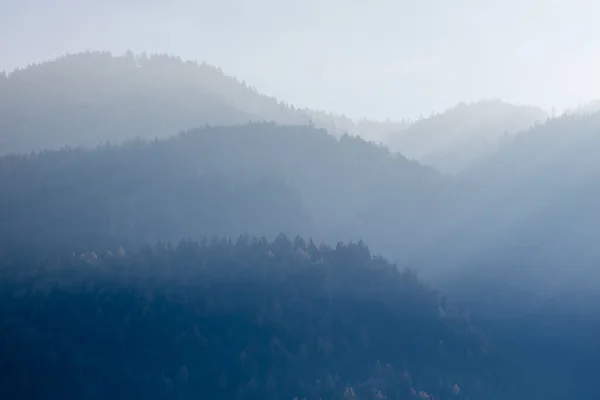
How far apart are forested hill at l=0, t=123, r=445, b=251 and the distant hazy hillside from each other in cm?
1371

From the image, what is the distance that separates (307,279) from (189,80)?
5295 cm

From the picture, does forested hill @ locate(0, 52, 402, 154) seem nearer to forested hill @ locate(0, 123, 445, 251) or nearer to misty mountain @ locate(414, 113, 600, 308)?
forested hill @ locate(0, 123, 445, 251)

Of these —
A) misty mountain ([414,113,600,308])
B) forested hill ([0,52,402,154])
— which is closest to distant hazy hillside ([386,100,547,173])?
misty mountain ([414,113,600,308])

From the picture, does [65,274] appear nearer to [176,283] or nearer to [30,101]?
[176,283]

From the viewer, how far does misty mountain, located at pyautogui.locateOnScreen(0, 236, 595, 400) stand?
4912 cm

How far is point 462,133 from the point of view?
107m

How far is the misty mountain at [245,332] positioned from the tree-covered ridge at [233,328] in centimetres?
10

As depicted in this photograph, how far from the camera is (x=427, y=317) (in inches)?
2379

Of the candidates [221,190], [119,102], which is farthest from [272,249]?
[119,102]

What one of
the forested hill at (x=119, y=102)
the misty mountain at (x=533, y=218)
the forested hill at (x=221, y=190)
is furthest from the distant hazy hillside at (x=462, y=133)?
the forested hill at (x=221, y=190)

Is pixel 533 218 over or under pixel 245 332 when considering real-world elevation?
over

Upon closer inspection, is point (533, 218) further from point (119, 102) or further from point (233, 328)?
point (119, 102)

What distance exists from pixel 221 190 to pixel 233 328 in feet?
81.1

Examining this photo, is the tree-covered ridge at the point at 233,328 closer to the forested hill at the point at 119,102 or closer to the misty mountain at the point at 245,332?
the misty mountain at the point at 245,332
